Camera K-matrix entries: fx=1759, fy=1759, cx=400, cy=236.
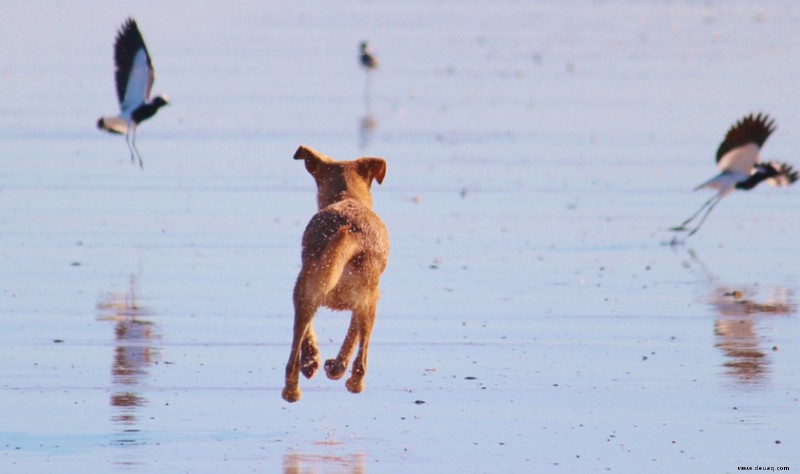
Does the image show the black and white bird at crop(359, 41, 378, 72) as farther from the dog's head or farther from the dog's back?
the dog's back

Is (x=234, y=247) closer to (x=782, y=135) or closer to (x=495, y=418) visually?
(x=495, y=418)

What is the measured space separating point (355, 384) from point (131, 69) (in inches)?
455

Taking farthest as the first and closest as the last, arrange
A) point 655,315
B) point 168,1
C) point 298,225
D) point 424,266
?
point 168,1 < point 298,225 < point 424,266 < point 655,315

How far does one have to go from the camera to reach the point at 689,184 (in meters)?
15.7

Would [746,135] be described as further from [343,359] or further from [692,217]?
[343,359]

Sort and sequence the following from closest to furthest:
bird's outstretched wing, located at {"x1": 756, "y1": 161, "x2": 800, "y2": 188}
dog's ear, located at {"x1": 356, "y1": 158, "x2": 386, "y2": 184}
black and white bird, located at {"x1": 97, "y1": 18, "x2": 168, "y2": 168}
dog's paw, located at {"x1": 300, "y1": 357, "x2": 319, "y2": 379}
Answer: dog's paw, located at {"x1": 300, "y1": 357, "x2": 319, "y2": 379} → dog's ear, located at {"x1": 356, "y1": 158, "x2": 386, "y2": 184} → bird's outstretched wing, located at {"x1": 756, "y1": 161, "x2": 800, "y2": 188} → black and white bird, located at {"x1": 97, "y1": 18, "x2": 168, "y2": 168}

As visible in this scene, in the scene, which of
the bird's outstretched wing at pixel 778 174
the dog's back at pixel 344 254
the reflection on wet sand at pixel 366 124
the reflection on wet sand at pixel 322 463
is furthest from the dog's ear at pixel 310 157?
the reflection on wet sand at pixel 366 124

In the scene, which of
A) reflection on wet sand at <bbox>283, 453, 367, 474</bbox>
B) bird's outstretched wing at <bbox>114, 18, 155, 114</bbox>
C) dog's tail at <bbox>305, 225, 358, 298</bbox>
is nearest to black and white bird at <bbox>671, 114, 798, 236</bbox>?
bird's outstretched wing at <bbox>114, 18, 155, 114</bbox>

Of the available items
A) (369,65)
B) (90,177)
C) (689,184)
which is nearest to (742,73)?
(369,65)

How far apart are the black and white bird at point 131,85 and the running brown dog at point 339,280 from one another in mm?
9448

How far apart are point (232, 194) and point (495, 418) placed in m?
7.30

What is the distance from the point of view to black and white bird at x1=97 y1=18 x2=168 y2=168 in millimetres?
17188

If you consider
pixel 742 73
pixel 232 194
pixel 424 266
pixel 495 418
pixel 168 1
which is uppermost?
pixel 168 1

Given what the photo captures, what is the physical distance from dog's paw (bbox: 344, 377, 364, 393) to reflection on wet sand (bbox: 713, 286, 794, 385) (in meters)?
1.81
